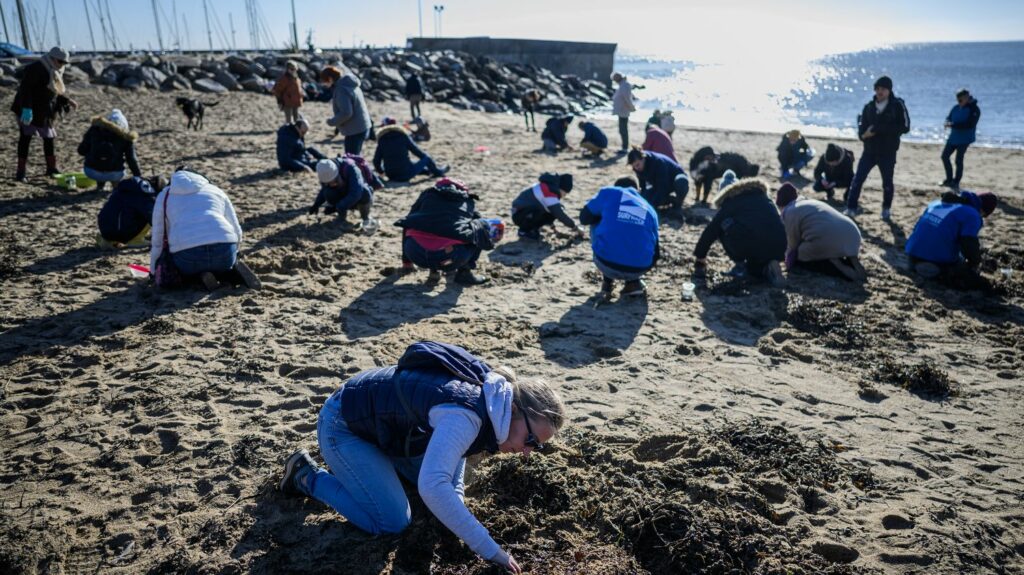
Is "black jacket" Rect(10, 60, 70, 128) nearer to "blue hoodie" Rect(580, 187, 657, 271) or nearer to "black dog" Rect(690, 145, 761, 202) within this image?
"blue hoodie" Rect(580, 187, 657, 271)

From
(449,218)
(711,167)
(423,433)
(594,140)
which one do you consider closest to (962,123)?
(711,167)

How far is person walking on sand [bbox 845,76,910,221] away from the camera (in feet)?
27.7

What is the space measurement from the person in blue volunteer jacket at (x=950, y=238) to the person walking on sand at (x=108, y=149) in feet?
31.7

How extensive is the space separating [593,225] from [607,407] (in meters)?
2.44

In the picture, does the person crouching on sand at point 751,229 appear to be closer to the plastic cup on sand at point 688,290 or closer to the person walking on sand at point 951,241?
the plastic cup on sand at point 688,290

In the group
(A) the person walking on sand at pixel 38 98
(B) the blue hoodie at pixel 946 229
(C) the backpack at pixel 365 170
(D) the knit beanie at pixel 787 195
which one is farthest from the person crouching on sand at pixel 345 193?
(B) the blue hoodie at pixel 946 229

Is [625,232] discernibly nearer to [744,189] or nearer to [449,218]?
[744,189]

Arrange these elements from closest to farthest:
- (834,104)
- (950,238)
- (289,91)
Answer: (950,238) < (289,91) < (834,104)

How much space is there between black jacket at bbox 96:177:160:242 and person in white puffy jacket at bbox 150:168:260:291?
1328 millimetres

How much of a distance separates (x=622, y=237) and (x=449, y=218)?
5.33 feet

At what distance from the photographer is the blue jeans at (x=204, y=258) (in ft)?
17.8

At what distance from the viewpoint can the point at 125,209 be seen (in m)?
6.46

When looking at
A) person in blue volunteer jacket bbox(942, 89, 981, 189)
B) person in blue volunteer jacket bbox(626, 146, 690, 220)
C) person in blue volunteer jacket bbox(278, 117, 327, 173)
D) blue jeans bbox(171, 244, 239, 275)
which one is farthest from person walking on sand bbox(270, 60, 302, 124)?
person in blue volunteer jacket bbox(942, 89, 981, 189)

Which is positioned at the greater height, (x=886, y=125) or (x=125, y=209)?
(x=886, y=125)
